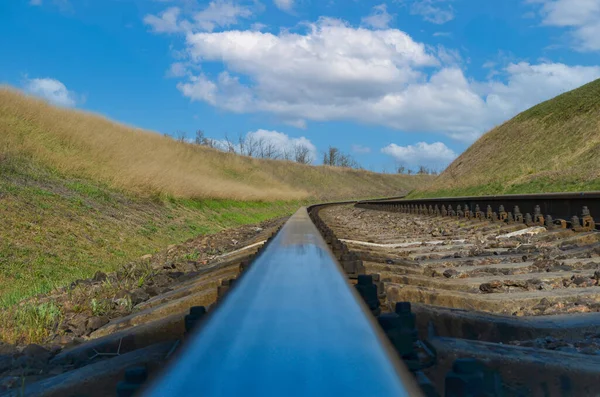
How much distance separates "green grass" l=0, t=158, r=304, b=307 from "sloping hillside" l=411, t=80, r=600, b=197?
1414 centimetres

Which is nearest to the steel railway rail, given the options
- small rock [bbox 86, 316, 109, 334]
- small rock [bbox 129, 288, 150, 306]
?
small rock [bbox 129, 288, 150, 306]

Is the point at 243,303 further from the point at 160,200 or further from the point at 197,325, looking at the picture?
the point at 160,200

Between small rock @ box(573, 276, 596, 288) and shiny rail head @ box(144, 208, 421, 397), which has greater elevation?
shiny rail head @ box(144, 208, 421, 397)

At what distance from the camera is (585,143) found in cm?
3141

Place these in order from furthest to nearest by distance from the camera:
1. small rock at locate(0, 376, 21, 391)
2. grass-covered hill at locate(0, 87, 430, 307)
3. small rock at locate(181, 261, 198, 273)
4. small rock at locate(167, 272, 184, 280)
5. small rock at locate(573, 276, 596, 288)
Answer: grass-covered hill at locate(0, 87, 430, 307), small rock at locate(181, 261, 198, 273), small rock at locate(167, 272, 184, 280), small rock at locate(573, 276, 596, 288), small rock at locate(0, 376, 21, 391)

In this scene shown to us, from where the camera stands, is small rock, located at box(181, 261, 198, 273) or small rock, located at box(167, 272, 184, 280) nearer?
small rock, located at box(167, 272, 184, 280)

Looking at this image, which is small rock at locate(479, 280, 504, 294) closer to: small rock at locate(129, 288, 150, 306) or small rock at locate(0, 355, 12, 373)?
small rock at locate(129, 288, 150, 306)

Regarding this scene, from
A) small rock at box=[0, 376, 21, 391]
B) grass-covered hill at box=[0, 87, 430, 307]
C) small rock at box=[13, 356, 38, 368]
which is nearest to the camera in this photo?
small rock at box=[0, 376, 21, 391]

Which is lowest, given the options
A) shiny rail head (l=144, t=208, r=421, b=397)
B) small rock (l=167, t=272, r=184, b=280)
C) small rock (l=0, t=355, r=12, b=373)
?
small rock (l=0, t=355, r=12, b=373)

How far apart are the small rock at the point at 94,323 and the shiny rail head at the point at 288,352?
1652 mm

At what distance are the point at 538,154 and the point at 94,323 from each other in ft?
118

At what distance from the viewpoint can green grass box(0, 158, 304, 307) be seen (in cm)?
764

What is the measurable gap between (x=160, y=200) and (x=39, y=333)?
14.0 meters

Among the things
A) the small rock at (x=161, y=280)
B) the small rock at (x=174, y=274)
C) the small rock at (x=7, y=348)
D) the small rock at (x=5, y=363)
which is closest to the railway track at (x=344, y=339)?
the small rock at (x=5, y=363)
